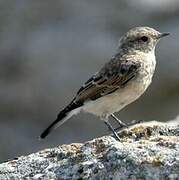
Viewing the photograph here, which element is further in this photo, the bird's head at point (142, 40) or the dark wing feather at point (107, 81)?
the bird's head at point (142, 40)

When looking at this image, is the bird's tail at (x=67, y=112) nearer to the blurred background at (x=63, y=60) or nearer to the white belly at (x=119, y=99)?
the white belly at (x=119, y=99)

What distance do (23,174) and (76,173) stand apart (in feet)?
1.49

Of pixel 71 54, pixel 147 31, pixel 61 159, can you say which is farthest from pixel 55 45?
pixel 61 159

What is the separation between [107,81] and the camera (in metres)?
10.2

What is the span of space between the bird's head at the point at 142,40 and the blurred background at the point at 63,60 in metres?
4.28

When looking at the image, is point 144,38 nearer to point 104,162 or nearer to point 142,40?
point 142,40

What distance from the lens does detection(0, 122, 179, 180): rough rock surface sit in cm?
567

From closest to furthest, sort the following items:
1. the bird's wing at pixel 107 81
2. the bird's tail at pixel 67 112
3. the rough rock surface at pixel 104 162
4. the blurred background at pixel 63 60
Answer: the rough rock surface at pixel 104 162 < the bird's tail at pixel 67 112 < the bird's wing at pixel 107 81 < the blurred background at pixel 63 60

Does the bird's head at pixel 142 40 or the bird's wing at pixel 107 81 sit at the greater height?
the bird's head at pixel 142 40

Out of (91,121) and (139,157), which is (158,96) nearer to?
(91,121)

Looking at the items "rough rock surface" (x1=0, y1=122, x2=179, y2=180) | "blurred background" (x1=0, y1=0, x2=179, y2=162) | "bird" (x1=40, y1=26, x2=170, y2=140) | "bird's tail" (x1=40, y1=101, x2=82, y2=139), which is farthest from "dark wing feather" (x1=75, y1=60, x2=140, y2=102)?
"blurred background" (x1=0, y1=0, x2=179, y2=162)

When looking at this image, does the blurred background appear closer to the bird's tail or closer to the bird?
the bird

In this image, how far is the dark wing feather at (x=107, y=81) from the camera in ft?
33.4

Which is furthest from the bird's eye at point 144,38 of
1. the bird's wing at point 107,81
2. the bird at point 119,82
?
the bird's wing at point 107,81
